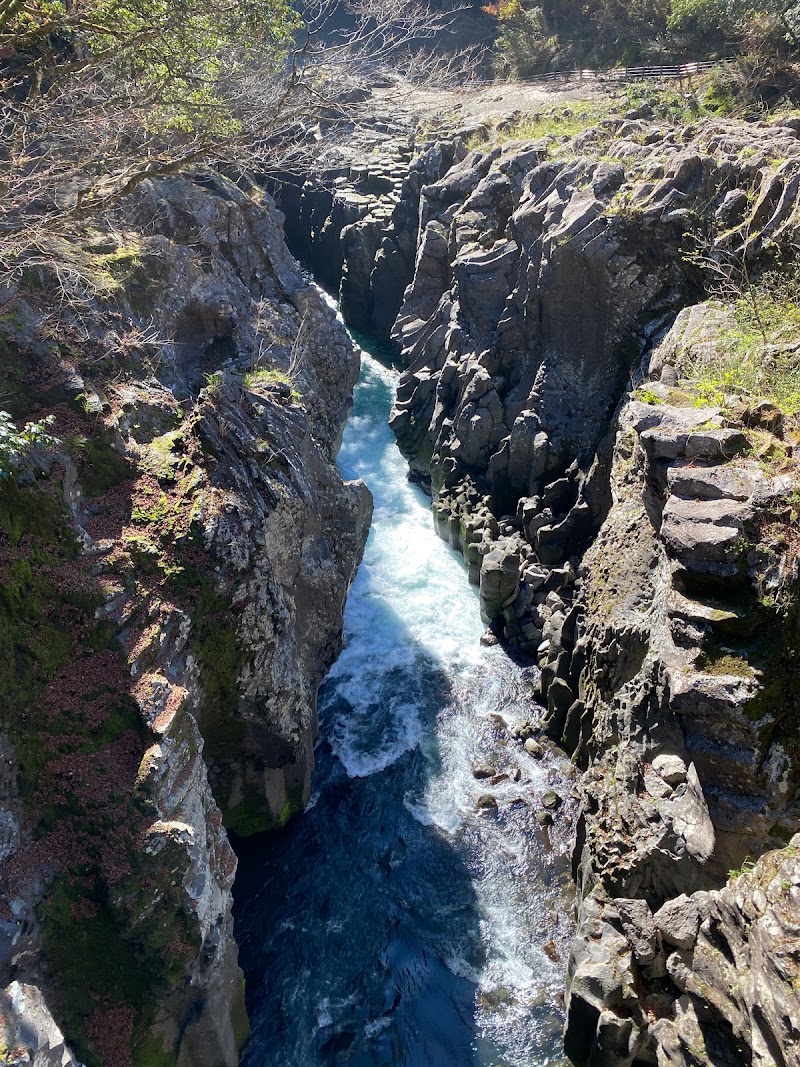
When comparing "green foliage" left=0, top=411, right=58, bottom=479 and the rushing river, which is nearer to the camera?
"green foliage" left=0, top=411, right=58, bottom=479

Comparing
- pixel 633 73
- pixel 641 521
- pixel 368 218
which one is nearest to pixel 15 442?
pixel 641 521

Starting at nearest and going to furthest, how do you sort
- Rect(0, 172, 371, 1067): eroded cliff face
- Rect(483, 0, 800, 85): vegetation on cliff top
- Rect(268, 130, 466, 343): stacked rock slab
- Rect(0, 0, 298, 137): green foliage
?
Rect(0, 172, 371, 1067): eroded cliff face < Rect(0, 0, 298, 137): green foliage < Rect(483, 0, 800, 85): vegetation on cliff top < Rect(268, 130, 466, 343): stacked rock slab

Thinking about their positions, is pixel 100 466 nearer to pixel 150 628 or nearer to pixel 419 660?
pixel 150 628

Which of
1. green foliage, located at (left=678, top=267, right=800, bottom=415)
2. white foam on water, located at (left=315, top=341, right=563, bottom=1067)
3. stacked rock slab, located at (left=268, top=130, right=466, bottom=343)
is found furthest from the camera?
stacked rock slab, located at (left=268, top=130, right=466, bottom=343)

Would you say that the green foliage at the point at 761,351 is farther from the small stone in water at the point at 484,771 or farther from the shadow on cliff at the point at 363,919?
the shadow on cliff at the point at 363,919

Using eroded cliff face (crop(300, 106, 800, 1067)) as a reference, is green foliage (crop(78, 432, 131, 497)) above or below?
above

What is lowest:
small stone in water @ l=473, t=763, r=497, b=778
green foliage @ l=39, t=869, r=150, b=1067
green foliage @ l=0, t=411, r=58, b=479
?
small stone in water @ l=473, t=763, r=497, b=778

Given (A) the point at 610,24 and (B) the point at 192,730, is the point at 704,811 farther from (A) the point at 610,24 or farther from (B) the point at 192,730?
(A) the point at 610,24

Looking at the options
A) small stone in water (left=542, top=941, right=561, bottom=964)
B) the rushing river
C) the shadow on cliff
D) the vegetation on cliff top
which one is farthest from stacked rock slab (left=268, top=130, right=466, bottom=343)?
small stone in water (left=542, top=941, right=561, bottom=964)

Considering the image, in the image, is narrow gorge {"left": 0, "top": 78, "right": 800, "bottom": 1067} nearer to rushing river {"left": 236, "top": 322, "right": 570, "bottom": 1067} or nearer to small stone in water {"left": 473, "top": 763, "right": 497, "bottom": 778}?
rushing river {"left": 236, "top": 322, "right": 570, "bottom": 1067}
